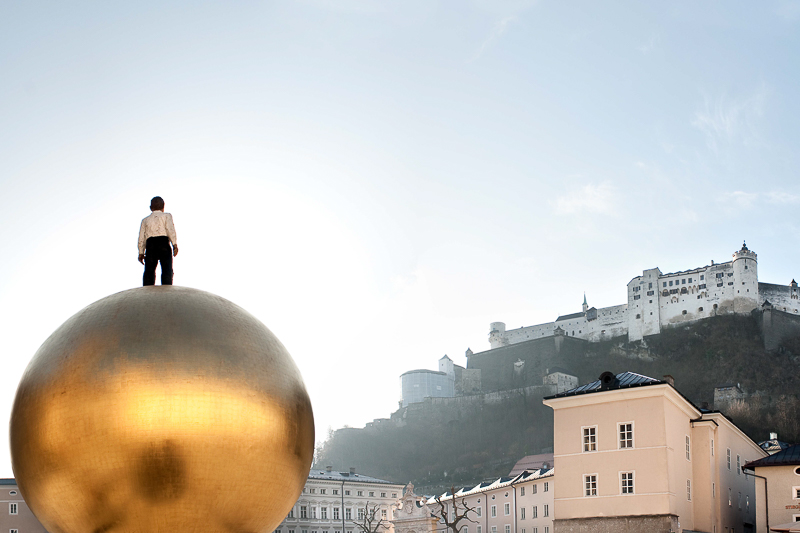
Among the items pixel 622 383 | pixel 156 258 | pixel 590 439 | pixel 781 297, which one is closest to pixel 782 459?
pixel 622 383

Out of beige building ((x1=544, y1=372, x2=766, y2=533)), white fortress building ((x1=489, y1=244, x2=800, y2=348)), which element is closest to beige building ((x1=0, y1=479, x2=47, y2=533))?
beige building ((x1=544, y1=372, x2=766, y2=533))

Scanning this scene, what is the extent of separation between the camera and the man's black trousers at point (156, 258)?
6078 mm

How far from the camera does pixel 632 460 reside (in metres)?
28.0

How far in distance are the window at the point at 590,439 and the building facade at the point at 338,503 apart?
1453 inches

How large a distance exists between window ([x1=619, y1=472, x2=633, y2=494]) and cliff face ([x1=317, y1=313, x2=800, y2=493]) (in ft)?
218

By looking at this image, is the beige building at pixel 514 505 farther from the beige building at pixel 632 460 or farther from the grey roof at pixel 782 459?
the grey roof at pixel 782 459

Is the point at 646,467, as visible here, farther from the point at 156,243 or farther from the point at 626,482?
the point at 156,243

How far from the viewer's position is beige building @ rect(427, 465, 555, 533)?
52.8 metres

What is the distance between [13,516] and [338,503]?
82.0 feet

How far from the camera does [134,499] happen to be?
4.88 meters

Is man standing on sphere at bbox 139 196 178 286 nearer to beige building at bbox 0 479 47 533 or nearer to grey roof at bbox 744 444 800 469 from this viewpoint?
grey roof at bbox 744 444 800 469

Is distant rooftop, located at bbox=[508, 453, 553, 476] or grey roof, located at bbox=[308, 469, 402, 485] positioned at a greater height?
distant rooftop, located at bbox=[508, 453, 553, 476]

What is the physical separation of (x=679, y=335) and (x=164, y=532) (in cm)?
11283

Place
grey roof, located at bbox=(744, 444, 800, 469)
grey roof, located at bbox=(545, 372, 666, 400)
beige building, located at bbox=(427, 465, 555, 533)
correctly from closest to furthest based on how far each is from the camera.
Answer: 1. grey roof, located at bbox=(545, 372, 666, 400)
2. grey roof, located at bbox=(744, 444, 800, 469)
3. beige building, located at bbox=(427, 465, 555, 533)
